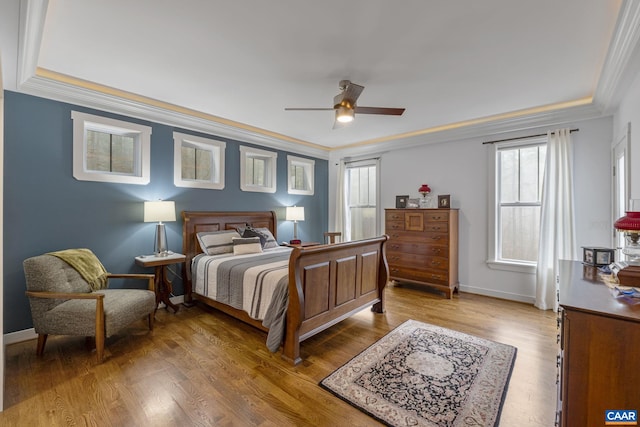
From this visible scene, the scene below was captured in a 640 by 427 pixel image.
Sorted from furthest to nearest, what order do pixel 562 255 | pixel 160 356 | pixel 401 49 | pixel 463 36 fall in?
pixel 562 255 < pixel 160 356 < pixel 401 49 < pixel 463 36

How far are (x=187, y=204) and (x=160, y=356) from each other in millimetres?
2192

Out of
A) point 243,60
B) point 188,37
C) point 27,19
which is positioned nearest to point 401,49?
point 243,60

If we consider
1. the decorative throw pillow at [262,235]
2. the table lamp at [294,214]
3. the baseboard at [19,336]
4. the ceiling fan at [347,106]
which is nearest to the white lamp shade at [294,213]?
the table lamp at [294,214]

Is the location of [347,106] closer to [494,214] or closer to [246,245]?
[246,245]

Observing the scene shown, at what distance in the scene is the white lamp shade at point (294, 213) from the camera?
541 centimetres

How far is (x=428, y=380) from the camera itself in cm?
225

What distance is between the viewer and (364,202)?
6.11m

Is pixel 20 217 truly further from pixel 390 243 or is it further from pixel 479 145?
pixel 479 145

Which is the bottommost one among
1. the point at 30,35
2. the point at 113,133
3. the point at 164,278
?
the point at 164,278

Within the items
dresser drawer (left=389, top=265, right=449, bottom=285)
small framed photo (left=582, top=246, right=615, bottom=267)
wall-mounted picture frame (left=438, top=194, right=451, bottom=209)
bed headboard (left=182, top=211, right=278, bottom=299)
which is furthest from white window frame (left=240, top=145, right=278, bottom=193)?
small framed photo (left=582, top=246, right=615, bottom=267)

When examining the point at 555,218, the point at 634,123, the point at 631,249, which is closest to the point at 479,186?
the point at 555,218

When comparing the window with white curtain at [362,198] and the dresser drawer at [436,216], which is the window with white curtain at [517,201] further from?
the window with white curtain at [362,198]

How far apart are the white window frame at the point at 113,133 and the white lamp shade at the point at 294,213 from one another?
2.41m

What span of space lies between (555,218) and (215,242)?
467cm
